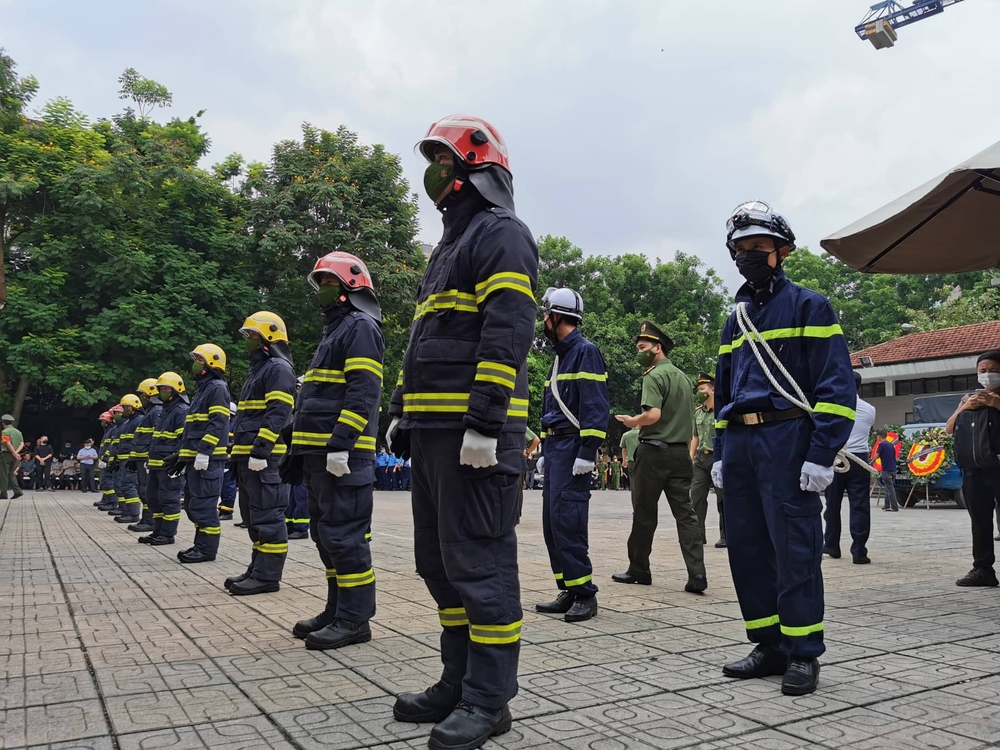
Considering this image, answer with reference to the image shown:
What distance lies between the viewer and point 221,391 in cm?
945

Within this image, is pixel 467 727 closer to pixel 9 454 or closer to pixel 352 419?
pixel 352 419

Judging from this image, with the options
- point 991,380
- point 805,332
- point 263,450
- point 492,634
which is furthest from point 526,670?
point 991,380

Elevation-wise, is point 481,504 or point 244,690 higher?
point 481,504

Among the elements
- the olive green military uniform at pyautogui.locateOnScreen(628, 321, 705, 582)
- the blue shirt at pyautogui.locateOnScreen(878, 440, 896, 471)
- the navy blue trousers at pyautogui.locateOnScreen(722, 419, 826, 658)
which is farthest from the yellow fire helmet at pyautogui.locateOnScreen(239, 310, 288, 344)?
the blue shirt at pyautogui.locateOnScreen(878, 440, 896, 471)

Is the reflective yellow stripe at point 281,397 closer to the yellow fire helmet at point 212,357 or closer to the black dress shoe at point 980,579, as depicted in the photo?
the yellow fire helmet at point 212,357

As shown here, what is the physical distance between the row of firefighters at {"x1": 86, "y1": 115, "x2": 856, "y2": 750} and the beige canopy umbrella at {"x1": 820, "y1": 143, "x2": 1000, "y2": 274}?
172 cm

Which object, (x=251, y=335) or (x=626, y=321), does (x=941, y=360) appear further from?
(x=251, y=335)

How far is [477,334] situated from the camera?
141 inches

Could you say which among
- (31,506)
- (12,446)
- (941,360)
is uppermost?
(941,360)

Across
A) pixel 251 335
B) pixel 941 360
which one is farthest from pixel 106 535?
pixel 941 360

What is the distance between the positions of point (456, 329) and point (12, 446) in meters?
22.2

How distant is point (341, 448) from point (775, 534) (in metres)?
2.60

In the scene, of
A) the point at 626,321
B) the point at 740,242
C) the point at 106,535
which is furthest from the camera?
the point at 626,321

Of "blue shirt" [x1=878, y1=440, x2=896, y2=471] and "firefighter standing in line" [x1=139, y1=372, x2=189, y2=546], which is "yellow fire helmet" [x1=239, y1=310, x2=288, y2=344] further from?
"blue shirt" [x1=878, y1=440, x2=896, y2=471]
